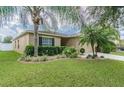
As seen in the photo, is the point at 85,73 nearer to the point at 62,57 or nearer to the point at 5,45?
the point at 62,57

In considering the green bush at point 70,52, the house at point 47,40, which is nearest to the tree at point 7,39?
the house at point 47,40

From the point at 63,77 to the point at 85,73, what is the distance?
37cm

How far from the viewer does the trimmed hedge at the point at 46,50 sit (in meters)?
4.05

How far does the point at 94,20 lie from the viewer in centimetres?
407

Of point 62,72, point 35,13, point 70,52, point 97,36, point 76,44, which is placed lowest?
point 62,72

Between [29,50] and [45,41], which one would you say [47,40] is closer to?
[45,41]

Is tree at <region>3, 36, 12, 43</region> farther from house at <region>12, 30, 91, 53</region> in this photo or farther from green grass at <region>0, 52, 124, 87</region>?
green grass at <region>0, 52, 124, 87</region>

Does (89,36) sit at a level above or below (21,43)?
above

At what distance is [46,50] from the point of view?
410cm

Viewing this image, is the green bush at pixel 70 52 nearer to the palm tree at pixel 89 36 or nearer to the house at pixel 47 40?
the house at pixel 47 40

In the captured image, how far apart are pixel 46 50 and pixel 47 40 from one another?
17 centimetres

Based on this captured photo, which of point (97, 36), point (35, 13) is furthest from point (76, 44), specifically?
point (35, 13)

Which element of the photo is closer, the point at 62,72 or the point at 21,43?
the point at 62,72
